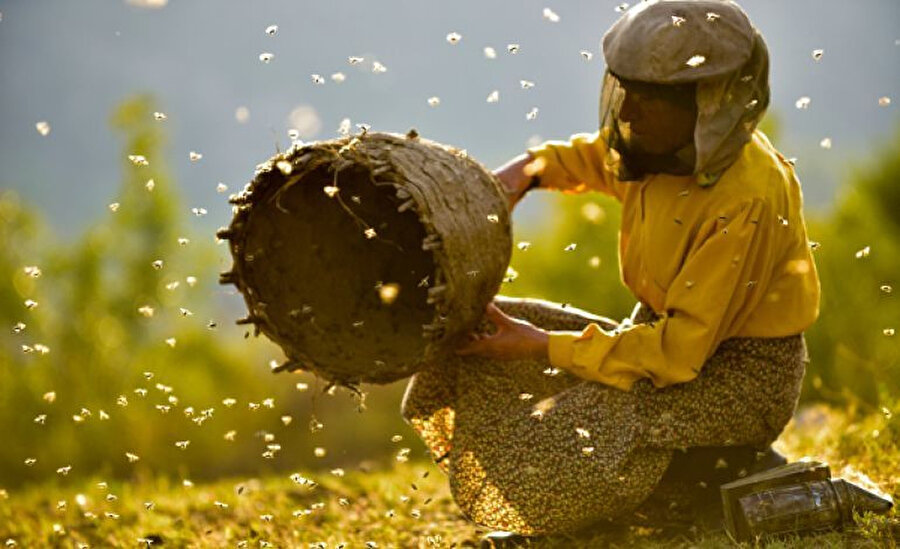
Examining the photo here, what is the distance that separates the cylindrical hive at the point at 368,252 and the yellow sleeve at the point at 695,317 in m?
0.47

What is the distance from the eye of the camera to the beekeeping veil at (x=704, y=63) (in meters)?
3.68

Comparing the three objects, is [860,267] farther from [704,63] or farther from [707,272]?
[704,63]

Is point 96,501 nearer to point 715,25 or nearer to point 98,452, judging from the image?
point 715,25

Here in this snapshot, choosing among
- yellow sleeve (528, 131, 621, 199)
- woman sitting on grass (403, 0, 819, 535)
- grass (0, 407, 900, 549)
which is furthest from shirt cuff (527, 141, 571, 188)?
grass (0, 407, 900, 549)

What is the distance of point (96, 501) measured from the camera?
20.1 ft

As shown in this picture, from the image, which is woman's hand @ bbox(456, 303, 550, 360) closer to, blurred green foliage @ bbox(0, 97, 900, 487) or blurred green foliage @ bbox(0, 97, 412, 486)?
blurred green foliage @ bbox(0, 97, 900, 487)

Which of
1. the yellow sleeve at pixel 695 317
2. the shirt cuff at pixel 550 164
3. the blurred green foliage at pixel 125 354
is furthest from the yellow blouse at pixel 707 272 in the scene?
the blurred green foliage at pixel 125 354

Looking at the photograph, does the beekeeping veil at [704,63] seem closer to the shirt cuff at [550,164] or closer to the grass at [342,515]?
the shirt cuff at [550,164]

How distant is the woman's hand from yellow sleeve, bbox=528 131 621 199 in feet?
2.92

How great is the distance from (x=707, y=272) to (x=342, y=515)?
2368 millimetres

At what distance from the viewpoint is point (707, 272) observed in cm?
380

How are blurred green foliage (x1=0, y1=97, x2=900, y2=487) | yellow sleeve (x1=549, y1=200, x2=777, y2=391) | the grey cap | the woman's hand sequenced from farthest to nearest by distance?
blurred green foliage (x1=0, y1=97, x2=900, y2=487) → the woman's hand → yellow sleeve (x1=549, y1=200, x2=777, y2=391) → the grey cap

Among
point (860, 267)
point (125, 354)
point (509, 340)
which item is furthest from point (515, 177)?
point (125, 354)

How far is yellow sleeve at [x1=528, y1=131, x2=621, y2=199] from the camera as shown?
15.4ft
